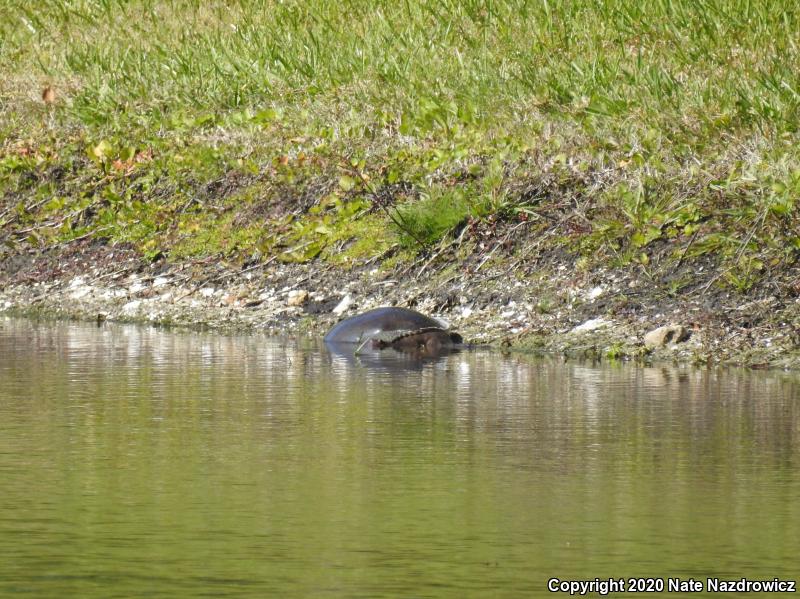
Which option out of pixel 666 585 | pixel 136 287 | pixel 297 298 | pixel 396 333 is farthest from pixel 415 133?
pixel 666 585

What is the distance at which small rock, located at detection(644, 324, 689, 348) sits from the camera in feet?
27.2

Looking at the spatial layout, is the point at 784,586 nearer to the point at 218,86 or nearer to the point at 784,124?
the point at 784,124

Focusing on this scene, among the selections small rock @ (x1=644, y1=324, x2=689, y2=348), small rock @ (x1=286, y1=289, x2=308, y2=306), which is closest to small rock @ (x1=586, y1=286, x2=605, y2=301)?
small rock @ (x1=644, y1=324, x2=689, y2=348)

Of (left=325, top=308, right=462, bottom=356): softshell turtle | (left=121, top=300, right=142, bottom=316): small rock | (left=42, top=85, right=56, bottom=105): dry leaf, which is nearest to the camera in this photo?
(left=325, top=308, right=462, bottom=356): softshell turtle

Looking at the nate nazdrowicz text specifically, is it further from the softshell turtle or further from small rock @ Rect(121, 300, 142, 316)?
small rock @ Rect(121, 300, 142, 316)

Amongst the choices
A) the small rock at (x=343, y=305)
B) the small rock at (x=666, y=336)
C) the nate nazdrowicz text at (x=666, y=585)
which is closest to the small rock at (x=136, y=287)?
the small rock at (x=343, y=305)

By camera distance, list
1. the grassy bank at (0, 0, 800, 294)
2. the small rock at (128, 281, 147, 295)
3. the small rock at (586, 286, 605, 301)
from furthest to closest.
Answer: the small rock at (128, 281, 147, 295) → the grassy bank at (0, 0, 800, 294) → the small rock at (586, 286, 605, 301)

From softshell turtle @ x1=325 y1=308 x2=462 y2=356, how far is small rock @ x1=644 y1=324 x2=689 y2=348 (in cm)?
106

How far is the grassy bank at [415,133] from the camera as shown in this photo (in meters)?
9.52

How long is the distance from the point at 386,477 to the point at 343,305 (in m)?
4.80

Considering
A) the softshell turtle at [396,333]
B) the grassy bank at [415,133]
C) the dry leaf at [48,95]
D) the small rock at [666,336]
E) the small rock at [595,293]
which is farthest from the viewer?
the dry leaf at [48,95]

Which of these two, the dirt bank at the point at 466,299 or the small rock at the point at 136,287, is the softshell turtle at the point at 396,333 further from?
the small rock at the point at 136,287

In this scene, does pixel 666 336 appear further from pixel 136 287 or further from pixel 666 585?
pixel 666 585

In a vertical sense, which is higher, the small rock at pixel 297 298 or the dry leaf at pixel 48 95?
the dry leaf at pixel 48 95
